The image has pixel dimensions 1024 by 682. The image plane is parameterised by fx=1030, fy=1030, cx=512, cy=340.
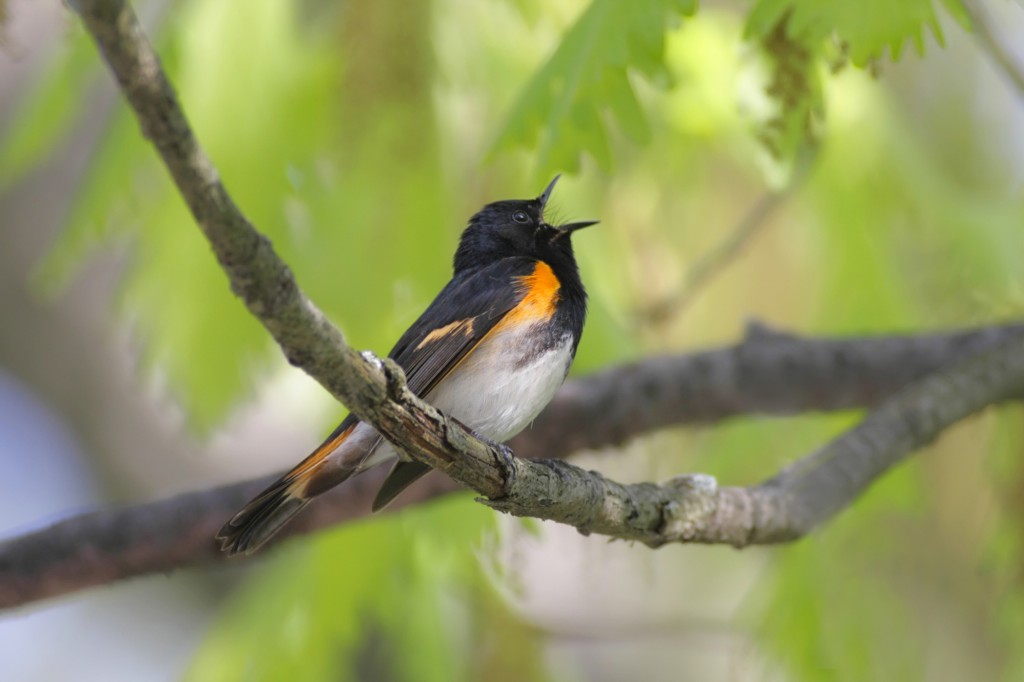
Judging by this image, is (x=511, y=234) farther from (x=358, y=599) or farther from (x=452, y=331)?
(x=358, y=599)

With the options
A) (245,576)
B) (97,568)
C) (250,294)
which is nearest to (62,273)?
(97,568)

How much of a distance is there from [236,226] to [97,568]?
255 cm

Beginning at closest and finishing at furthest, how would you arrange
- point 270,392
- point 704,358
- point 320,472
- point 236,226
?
point 236,226
point 320,472
point 704,358
point 270,392

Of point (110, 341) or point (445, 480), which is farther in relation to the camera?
point (110, 341)

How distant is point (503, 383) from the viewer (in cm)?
278

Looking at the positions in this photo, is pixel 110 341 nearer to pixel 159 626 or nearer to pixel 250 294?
pixel 159 626

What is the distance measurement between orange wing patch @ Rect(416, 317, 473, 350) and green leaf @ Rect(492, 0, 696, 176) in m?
0.61

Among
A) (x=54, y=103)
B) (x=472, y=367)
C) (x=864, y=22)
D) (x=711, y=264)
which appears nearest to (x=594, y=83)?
(x=864, y=22)

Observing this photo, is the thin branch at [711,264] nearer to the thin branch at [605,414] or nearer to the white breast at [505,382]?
the thin branch at [605,414]

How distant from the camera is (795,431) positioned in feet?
12.8

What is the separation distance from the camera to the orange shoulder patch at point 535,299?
287 cm

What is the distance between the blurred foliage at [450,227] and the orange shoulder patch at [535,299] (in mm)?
307

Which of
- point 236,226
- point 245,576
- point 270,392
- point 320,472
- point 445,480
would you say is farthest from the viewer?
point 245,576

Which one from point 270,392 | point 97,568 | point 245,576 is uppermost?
point 270,392
